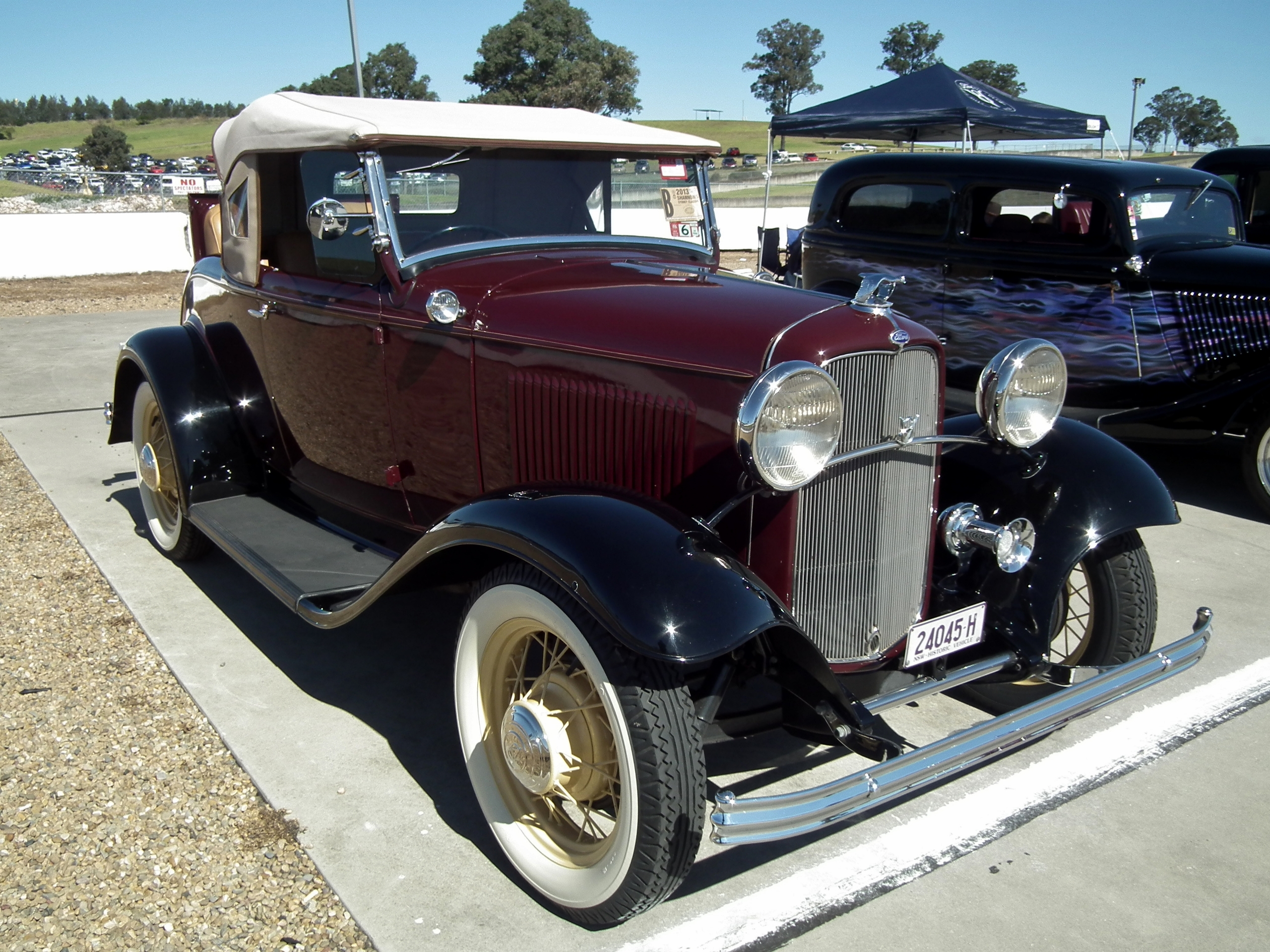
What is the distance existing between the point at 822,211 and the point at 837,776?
561 centimetres

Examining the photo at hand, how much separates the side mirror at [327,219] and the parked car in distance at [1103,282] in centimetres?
439

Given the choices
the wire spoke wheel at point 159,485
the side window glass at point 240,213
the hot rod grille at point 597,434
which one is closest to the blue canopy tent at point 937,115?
the side window glass at point 240,213

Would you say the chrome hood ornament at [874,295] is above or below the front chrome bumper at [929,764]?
above

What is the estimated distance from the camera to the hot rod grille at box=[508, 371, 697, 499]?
2.52 metres

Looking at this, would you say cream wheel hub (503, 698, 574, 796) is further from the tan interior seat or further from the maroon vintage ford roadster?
the tan interior seat

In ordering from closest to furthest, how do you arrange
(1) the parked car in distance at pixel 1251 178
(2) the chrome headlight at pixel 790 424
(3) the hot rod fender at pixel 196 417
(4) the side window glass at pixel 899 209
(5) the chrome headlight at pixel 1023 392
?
(2) the chrome headlight at pixel 790 424, (5) the chrome headlight at pixel 1023 392, (3) the hot rod fender at pixel 196 417, (4) the side window glass at pixel 899 209, (1) the parked car in distance at pixel 1251 178

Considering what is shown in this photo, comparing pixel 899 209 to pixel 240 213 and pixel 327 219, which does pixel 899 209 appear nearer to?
pixel 240 213

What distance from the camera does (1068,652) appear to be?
10.9 feet

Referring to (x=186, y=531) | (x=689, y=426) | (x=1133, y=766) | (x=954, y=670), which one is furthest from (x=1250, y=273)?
(x=186, y=531)

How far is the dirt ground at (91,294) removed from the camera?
41.2 ft

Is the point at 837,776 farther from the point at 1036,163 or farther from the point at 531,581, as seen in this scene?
the point at 1036,163

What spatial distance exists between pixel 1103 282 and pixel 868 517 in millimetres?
4083

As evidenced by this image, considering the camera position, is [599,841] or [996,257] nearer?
[599,841]

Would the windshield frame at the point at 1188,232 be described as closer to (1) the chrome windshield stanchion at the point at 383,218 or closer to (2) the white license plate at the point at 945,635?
(2) the white license plate at the point at 945,635
